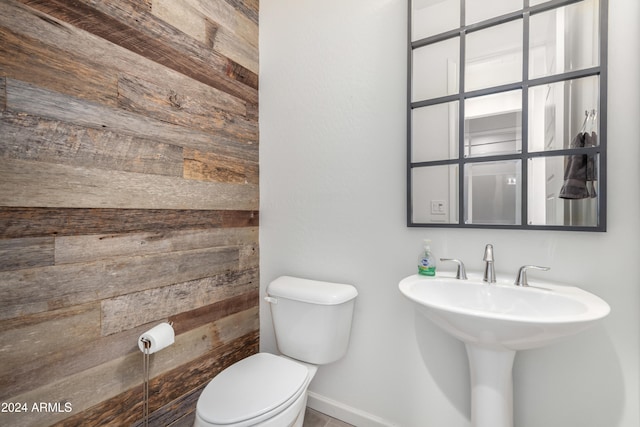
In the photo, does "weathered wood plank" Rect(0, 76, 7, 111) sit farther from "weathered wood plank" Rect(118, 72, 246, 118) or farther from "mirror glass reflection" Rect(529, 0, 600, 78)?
"mirror glass reflection" Rect(529, 0, 600, 78)

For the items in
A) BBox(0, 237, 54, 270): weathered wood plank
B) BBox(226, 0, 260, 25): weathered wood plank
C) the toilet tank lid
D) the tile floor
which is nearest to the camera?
BBox(0, 237, 54, 270): weathered wood plank

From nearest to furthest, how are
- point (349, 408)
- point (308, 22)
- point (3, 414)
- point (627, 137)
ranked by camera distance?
1. point (3, 414)
2. point (627, 137)
3. point (349, 408)
4. point (308, 22)

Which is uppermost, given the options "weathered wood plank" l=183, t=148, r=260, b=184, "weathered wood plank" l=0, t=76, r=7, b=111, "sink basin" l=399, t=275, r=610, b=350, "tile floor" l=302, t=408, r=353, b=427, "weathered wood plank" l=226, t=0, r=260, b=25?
"weathered wood plank" l=226, t=0, r=260, b=25

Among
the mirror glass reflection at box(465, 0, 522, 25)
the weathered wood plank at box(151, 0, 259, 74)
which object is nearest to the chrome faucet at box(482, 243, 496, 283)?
the mirror glass reflection at box(465, 0, 522, 25)

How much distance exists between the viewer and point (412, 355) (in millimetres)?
1358

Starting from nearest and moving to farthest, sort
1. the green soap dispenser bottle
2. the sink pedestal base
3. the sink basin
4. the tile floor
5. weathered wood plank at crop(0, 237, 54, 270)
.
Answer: the sink basin → weathered wood plank at crop(0, 237, 54, 270) → the sink pedestal base → the green soap dispenser bottle → the tile floor

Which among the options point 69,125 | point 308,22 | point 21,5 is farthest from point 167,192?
point 308,22

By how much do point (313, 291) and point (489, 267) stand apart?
2.44ft

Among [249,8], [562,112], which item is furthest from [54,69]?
[562,112]

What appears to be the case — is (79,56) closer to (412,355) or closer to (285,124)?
(285,124)

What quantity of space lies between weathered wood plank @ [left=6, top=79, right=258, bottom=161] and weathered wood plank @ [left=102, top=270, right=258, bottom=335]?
659 mm

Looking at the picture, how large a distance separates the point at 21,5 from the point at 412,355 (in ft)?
6.33

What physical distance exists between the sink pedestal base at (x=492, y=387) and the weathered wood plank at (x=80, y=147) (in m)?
1.45

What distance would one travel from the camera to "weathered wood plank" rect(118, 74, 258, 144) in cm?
119
